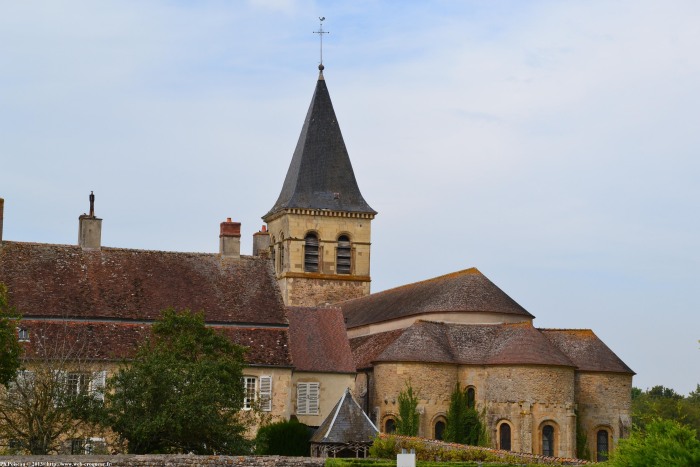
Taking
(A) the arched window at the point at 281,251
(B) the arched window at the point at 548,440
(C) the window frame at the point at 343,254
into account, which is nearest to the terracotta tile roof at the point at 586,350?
(B) the arched window at the point at 548,440

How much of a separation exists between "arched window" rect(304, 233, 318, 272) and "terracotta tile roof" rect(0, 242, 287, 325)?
27.2 meters

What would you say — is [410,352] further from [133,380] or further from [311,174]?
[311,174]

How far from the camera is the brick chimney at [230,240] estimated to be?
176 feet

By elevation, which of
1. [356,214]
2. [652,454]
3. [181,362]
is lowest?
[652,454]

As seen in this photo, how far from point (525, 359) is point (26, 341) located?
21085 mm

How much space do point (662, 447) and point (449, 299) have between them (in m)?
37.6

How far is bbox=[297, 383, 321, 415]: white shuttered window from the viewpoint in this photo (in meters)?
52.2

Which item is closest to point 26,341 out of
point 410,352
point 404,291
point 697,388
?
point 410,352

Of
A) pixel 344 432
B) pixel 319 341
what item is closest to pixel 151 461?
pixel 344 432

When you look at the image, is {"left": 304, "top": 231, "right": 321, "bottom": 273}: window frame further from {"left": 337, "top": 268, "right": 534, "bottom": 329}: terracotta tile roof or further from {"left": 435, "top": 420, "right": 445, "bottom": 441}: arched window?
{"left": 435, "top": 420, "right": 445, "bottom": 441}: arched window

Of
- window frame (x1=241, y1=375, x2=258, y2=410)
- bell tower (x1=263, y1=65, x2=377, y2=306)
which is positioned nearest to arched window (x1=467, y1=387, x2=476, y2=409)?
window frame (x1=241, y1=375, x2=258, y2=410)

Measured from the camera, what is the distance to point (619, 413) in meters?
58.1

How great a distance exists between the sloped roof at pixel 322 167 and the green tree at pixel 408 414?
26.7m

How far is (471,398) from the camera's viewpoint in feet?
186
